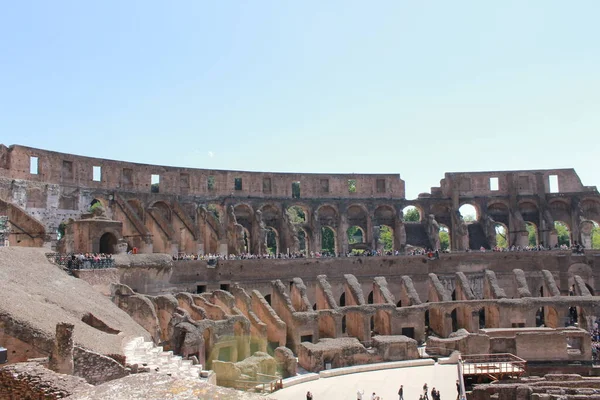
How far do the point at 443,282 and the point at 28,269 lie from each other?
28.7 m

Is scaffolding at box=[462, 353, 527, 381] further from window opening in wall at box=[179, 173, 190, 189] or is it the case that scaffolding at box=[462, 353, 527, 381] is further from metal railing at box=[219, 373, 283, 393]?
window opening in wall at box=[179, 173, 190, 189]

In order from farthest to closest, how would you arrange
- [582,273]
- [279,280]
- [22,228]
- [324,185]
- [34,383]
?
[324,185]
[582,273]
[279,280]
[22,228]
[34,383]

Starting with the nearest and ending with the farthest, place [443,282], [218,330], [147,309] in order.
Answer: [147,309] < [218,330] < [443,282]

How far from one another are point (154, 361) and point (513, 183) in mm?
36842

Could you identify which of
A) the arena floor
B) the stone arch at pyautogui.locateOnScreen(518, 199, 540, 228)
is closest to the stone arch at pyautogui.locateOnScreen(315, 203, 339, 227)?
the stone arch at pyautogui.locateOnScreen(518, 199, 540, 228)

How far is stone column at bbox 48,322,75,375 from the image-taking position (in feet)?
43.3

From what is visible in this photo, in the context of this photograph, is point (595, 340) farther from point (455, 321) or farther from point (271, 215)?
point (271, 215)

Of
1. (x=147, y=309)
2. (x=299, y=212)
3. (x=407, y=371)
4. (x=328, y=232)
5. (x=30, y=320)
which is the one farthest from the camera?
(x=299, y=212)

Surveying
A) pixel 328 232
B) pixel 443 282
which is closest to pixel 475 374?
pixel 443 282

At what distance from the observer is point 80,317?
61.5 feet

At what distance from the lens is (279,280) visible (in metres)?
34.8

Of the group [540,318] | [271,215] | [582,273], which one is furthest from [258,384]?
[582,273]

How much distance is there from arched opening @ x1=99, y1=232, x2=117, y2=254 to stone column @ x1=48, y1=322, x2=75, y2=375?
19.0m

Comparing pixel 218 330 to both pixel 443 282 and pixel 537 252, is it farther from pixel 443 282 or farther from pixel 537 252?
pixel 537 252
